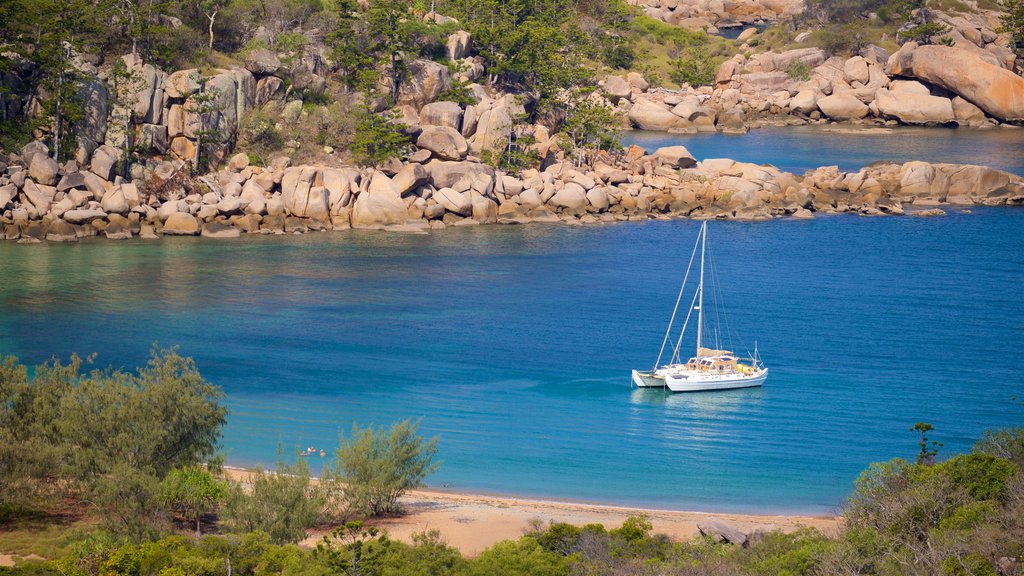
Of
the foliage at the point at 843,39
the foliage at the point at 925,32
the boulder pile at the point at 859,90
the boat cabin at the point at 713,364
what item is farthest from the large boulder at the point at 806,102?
the boat cabin at the point at 713,364

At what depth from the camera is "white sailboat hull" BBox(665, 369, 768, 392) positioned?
152 feet

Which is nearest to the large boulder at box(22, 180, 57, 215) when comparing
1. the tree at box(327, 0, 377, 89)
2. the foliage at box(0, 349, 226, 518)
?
the tree at box(327, 0, 377, 89)

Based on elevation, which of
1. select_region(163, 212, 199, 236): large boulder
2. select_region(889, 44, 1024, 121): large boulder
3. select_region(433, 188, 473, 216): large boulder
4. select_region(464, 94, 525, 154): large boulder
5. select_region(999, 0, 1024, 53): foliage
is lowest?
select_region(163, 212, 199, 236): large boulder

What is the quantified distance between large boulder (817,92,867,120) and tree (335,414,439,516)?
329ft

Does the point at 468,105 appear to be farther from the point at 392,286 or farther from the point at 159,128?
the point at 392,286

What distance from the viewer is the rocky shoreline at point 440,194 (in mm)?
68312

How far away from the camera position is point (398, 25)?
284ft

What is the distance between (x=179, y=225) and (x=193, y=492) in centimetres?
4291

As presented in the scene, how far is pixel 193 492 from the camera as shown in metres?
29.3

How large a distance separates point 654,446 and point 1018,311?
2726cm

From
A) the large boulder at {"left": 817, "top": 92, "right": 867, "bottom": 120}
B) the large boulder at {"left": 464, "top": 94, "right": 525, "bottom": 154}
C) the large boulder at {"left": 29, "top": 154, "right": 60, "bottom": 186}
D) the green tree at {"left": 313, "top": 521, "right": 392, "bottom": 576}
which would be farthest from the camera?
the large boulder at {"left": 817, "top": 92, "right": 867, "bottom": 120}

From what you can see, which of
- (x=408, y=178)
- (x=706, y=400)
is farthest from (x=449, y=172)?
(x=706, y=400)

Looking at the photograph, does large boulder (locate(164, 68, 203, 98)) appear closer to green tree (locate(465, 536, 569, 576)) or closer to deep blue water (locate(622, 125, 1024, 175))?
deep blue water (locate(622, 125, 1024, 175))

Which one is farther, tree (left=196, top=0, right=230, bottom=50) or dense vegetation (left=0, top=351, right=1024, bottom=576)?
tree (left=196, top=0, right=230, bottom=50)
